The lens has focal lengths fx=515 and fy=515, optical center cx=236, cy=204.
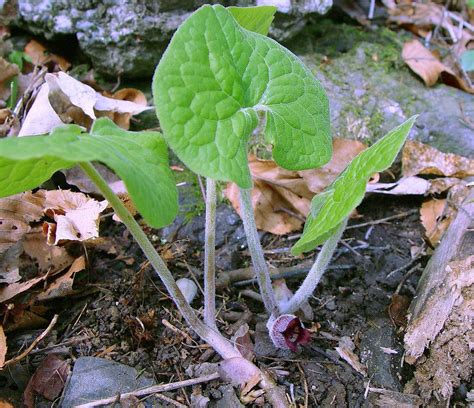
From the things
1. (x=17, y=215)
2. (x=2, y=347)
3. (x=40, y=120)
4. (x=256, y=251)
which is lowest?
(x=2, y=347)

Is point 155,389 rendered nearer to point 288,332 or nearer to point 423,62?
point 288,332

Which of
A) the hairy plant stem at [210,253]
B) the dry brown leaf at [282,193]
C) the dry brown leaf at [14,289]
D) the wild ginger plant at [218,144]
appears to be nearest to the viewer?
the wild ginger plant at [218,144]

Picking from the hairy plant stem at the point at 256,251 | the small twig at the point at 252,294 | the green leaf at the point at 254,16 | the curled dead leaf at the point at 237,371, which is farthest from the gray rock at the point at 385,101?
the curled dead leaf at the point at 237,371

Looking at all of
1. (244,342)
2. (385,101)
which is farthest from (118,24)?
(244,342)

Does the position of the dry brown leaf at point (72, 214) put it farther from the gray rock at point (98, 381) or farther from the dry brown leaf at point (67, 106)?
the gray rock at point (98, 381)

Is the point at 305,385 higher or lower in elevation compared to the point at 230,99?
lower

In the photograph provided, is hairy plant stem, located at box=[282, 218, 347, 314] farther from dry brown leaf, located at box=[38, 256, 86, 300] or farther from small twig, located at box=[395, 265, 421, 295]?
dry brown leaf, located at box=[38, 256, 86, 300]

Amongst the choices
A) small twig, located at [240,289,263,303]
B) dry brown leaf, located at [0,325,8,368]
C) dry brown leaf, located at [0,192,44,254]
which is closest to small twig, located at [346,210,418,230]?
small twig, located at [240,289,263,303]
